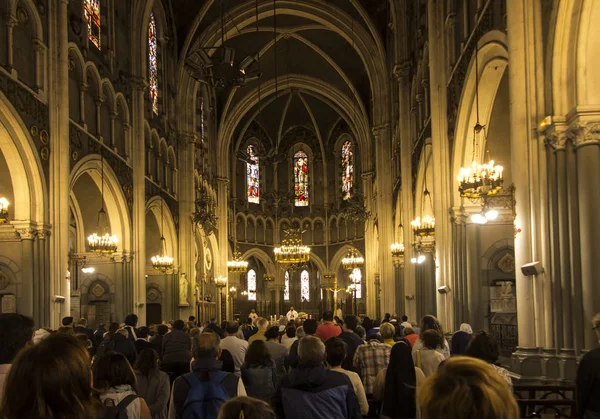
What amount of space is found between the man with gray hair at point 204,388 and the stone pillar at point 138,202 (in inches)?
803

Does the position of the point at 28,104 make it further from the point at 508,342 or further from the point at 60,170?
the point at 508,342

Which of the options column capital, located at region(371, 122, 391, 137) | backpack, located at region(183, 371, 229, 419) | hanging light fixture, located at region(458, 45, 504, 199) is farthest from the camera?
column capital, located at region(371, 122, 391, 137)

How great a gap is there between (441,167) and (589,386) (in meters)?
13.4

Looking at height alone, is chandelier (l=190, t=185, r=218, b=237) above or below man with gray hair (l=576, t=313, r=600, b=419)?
above

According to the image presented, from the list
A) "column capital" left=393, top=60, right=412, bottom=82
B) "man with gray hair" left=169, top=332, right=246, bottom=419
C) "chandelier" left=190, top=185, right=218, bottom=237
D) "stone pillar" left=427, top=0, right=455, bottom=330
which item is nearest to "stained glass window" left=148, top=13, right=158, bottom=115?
"chandelier" left=190, top=185, right=218, bottom=237

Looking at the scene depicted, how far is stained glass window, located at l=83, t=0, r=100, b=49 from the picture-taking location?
22.7 m

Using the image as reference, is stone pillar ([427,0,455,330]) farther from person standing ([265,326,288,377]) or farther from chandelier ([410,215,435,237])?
person standing ([265,326,288,377])

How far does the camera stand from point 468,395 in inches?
94.9

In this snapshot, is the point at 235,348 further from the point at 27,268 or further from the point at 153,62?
the point at 153,62

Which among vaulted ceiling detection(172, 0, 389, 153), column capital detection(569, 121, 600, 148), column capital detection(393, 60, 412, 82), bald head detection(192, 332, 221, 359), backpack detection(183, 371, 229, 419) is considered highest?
vaulted ceiling detection(172, 0, 389, 153)

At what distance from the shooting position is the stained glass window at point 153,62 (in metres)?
30.4

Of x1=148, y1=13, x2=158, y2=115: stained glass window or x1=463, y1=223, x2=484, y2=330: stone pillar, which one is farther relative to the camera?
x1=148, y1=13, x2=158, y2=115: stained glass window

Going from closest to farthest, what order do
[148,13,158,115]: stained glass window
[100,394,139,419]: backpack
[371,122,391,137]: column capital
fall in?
1. [100,394,139,419]: backpack
2. [148,13,158,115]: stained glass window
3. [371,122,391,137]: column capital

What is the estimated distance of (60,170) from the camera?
18672 millimetres
